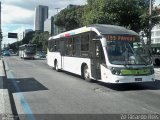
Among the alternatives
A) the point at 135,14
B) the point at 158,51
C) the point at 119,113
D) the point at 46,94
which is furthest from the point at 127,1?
the point at 119,113

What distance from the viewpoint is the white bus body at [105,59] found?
15.8 metres

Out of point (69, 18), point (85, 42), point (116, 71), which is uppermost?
point (69, 18)

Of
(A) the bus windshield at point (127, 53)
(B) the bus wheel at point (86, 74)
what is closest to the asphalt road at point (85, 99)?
(A) the bus windshield at point (127, 53)

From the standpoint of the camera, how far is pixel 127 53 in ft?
53.0

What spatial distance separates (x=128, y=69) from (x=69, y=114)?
616cm

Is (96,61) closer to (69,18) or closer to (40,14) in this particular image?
(69,18)

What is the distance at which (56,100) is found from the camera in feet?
41.5

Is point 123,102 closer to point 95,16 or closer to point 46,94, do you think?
point 46,94

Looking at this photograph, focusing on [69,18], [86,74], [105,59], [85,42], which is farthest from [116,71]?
[69,18]

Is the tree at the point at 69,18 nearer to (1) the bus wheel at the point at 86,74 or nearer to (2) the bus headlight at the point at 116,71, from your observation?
(1) the bus wheel at the point at 86,74

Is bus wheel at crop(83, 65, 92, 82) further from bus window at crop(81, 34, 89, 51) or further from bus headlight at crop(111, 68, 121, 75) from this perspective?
bus headlight at crop(111, 68, 121, 75)

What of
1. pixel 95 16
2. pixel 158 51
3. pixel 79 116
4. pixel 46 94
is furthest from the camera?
pixel 158 51

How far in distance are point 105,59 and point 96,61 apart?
4.25 feet

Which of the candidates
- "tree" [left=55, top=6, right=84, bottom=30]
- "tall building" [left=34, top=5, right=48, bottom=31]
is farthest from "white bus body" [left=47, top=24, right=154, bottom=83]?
"tall building" [left=34, top=5, right=48, bottom=31]
